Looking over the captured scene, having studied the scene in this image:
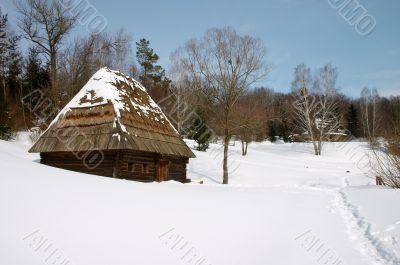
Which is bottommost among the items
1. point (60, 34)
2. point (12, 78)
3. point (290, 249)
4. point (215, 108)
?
point (290, 249)

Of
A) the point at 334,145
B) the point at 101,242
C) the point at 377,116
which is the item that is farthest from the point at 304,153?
the point at 101,242

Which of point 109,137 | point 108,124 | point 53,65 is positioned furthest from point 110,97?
point 53,65

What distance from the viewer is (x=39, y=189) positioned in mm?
6371

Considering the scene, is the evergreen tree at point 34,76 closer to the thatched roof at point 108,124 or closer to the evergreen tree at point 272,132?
the thatched roof at point 108,124

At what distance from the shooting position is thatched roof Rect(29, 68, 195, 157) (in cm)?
1628

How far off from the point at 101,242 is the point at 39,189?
1985 millimetres

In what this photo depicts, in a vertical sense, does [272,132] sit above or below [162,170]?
above

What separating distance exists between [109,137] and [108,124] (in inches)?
32.2

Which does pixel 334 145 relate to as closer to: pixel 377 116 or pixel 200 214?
pixel 377 116

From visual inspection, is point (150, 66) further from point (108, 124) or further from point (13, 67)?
point (108, 124)

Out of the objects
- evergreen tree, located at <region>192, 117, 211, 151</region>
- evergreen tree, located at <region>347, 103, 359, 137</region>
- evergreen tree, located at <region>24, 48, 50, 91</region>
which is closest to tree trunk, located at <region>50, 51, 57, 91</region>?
evergreen tree, located at <region>24, 48, 50, 91</region>

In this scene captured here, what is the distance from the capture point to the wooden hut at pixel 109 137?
16.4m

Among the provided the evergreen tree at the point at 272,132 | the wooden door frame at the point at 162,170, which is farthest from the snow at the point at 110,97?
the evergreen tree at the point at 272,132

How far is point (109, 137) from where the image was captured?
1606 cm
